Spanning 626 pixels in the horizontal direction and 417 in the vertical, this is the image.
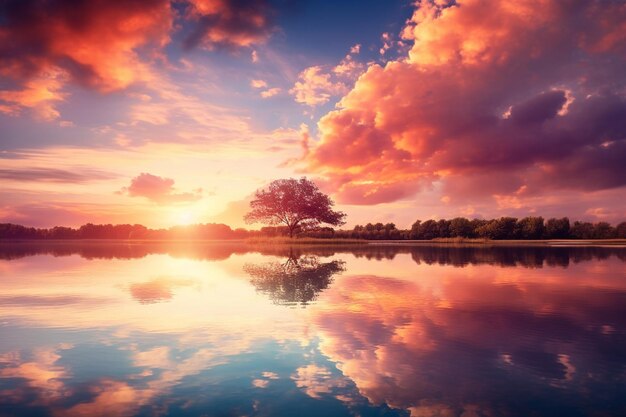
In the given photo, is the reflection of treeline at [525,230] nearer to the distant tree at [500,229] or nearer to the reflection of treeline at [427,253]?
the distant tree at [500,229]

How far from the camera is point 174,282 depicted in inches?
922

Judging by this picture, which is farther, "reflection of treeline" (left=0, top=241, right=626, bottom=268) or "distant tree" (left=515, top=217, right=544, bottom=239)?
"distant tree" (left=515, top=217, right=544, bottom=239)

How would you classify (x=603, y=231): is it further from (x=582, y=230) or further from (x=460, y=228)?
(x=460, y=228)

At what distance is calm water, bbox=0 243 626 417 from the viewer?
23.9ft

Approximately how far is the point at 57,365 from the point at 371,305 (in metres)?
10.1

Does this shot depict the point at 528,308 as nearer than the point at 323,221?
Yes

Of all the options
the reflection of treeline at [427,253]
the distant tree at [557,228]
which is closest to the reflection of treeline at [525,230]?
the distant tree at [557,228]

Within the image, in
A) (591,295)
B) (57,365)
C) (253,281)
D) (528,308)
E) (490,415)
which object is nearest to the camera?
(490,415)

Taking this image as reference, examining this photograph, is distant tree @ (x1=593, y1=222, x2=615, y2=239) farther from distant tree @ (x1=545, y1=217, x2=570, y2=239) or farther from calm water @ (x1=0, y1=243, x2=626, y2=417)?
calm water @ (x1=0, y1=243, x2=626, y2=417)

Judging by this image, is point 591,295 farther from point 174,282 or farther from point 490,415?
point 174,282

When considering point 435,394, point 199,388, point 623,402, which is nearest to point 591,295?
point 623,402

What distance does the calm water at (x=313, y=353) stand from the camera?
7273 mm

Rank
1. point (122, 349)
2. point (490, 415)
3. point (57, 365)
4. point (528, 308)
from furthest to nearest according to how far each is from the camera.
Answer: point (528, 308)
point (122, 349)
point (57, 365)
point (490, 415)

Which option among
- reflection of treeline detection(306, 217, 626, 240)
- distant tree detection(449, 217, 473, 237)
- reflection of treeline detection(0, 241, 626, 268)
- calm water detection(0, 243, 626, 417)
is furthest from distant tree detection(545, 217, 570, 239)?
calm water detection(0, 243, 626, 417)
